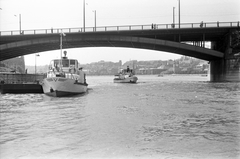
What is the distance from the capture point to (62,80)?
105 feet

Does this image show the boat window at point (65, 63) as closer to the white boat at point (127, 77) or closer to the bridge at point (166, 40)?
the bridge at point (166, 40)

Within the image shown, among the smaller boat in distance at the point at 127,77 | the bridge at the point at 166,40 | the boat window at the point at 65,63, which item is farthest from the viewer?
the smaller boat in distance at the point at 127,77

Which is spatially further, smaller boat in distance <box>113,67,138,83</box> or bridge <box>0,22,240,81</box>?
smaller boat in distance <box>113,67,138,83</box>

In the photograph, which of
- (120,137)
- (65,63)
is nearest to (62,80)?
(65,63)

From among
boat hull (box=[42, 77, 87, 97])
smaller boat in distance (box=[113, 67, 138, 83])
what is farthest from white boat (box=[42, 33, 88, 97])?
smaller boat in distance (box=[113, 67, 138, 83])

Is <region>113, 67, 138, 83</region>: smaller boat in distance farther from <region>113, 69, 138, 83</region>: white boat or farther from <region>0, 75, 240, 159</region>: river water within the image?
<region>0, 75, 240, 159</region>: river water

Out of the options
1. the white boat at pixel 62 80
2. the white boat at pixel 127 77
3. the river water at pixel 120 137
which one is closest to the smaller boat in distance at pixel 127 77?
the white boat at pixel 127 77

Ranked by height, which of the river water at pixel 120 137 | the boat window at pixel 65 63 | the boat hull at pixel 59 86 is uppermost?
the boat window at pixel 65 63

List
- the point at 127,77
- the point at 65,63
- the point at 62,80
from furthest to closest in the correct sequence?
the point at 127,77 → the point at 65,63 → the point at 62,80

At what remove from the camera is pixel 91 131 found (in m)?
12.3

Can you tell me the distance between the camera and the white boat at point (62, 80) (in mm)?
32125

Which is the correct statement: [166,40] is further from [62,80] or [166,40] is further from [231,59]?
[62,80]

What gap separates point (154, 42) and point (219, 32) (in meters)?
15.1

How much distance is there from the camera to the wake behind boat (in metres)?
32.1
